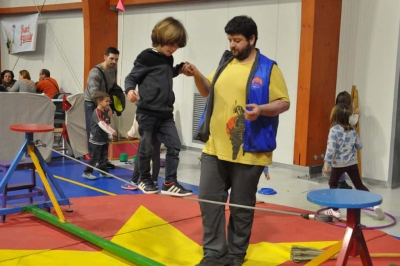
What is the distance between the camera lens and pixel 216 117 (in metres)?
3.41

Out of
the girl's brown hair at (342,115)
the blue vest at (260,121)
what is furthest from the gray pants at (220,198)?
the girl's brown hair at (342,115)

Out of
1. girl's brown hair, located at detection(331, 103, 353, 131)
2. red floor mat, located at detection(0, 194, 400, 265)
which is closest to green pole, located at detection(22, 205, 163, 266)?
red floor mat, located at detection(0, 194, 400, 265)

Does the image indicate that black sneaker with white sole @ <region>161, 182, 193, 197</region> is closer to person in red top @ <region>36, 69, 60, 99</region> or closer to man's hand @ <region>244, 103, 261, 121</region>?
man's hand @ <region>244, 103, 261, 121</region>

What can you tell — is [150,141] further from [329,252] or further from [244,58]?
[329,252]

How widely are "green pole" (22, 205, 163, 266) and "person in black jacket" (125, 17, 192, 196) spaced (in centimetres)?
55

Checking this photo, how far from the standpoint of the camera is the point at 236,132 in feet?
10.9

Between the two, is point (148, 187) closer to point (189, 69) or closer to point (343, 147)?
point (189, 69)

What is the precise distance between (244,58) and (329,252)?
1397mm

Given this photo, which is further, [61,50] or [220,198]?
[61,50]

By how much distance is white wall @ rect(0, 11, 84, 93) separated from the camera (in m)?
12.2

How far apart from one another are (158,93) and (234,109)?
102cm

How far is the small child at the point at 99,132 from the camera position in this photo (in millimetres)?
6641

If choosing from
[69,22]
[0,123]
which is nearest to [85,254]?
[0,123]

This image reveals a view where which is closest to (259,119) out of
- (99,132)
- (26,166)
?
(26,166)
